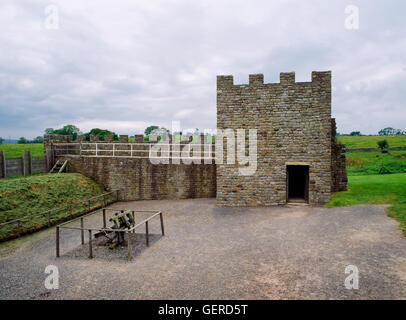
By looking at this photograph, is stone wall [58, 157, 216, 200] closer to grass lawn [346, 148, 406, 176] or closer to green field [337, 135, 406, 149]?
grass lawn [346, 148, 406, 176]

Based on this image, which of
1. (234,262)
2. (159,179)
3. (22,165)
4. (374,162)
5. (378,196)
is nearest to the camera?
(234,262)

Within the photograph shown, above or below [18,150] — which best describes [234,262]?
below

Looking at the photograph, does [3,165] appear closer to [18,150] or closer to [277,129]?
[277,129]

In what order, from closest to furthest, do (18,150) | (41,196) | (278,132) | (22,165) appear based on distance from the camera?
(41,196) < (278,132) < (22,165) < (18,150)

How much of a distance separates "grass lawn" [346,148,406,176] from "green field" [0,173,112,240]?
2370 cm

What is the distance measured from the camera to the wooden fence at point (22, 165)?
13.3 m

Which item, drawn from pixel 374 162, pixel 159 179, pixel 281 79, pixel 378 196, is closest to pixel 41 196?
pixel 159 179

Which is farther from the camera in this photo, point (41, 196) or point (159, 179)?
A: point (159, 179)

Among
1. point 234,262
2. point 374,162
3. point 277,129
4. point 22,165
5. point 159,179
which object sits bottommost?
point 234,262

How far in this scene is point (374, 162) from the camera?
28.4m

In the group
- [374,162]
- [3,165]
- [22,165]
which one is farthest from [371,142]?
[3,165]

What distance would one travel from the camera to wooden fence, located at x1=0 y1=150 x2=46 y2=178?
1327cm

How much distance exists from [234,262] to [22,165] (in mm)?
14248
